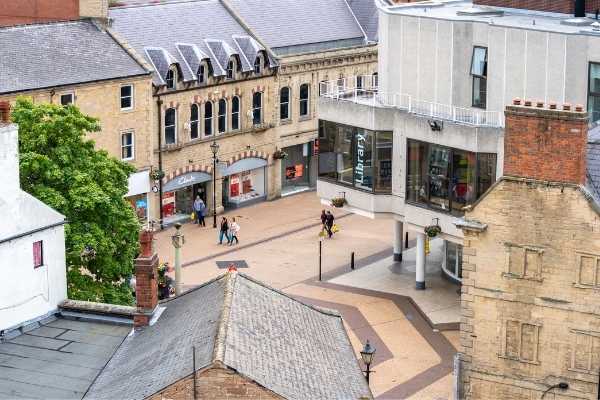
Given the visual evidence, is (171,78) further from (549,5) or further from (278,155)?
(549,5)

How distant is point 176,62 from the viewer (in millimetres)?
74500

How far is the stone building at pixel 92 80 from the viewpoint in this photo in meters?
67.2

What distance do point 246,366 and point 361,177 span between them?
3317 cm

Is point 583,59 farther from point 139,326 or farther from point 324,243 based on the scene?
point 139,326

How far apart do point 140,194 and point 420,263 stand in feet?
58.8

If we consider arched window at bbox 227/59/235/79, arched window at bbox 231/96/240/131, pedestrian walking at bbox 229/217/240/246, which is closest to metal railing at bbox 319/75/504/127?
pedestrian walking at bbox 229/217/240/246

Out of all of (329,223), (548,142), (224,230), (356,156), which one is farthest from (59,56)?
(548,142)

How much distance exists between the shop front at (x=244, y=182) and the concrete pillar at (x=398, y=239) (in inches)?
614

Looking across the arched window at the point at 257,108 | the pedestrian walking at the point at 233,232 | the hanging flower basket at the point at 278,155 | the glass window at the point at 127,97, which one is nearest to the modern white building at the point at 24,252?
the pedestrian walking at the point at 233,232

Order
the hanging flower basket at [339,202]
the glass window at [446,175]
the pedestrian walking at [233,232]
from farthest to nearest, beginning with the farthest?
1. the pedestrian walking at [233,232]
2. the hanging flower basket at [339,202]
3. the glass window at [446,175]

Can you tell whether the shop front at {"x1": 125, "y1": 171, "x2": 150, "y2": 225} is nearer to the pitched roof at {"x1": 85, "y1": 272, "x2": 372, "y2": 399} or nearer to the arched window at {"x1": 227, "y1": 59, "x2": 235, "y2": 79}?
the arched window at {"x1": 227, "y1": 59, "x2": 235, "y2": 79}

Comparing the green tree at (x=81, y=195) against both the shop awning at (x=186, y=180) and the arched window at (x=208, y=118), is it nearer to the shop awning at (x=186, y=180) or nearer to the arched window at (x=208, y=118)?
the shop awning at (x=186, y=180)

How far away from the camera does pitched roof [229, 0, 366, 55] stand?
83.1 metres

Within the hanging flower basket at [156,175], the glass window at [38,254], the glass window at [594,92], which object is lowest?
the hanging flower basket at [156,175]
